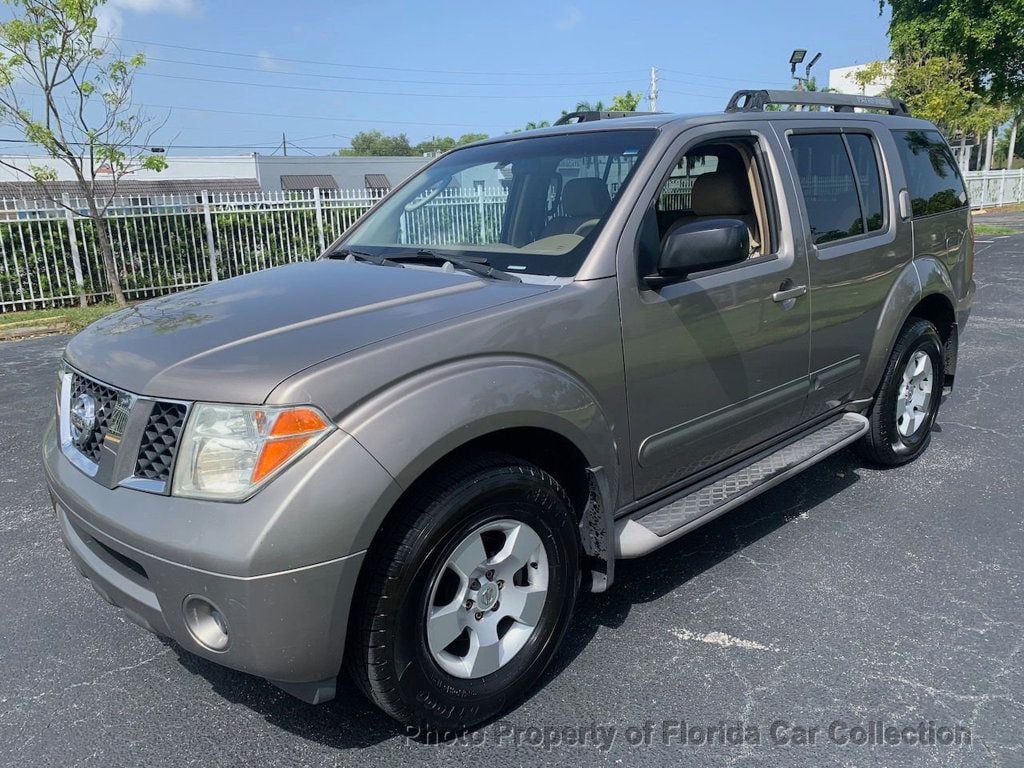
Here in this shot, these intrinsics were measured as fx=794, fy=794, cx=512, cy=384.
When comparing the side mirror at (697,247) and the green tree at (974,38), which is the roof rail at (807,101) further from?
the green tree at (974,38)

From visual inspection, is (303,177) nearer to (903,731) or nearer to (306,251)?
(306,251)

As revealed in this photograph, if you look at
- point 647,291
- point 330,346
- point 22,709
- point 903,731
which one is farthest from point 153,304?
point 903,731

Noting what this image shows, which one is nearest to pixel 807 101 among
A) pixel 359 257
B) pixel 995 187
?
pixel 359 257

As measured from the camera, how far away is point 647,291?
295 centimetres

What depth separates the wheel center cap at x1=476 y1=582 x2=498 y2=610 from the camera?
2.52 metres

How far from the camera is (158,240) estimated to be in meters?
12.9

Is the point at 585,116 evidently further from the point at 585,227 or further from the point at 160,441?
the point at 160,441

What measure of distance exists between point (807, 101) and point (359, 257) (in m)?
2.45

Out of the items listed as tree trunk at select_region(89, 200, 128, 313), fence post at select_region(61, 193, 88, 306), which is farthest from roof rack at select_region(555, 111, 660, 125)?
fence post at select_region(61, 193, 88, 306)

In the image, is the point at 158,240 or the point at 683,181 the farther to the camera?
the point at 158,240

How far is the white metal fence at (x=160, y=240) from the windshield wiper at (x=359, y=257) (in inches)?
337

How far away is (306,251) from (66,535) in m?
12.4

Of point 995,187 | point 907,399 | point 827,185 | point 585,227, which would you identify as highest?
point 827,185

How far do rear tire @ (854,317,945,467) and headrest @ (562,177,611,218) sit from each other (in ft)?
7.27
